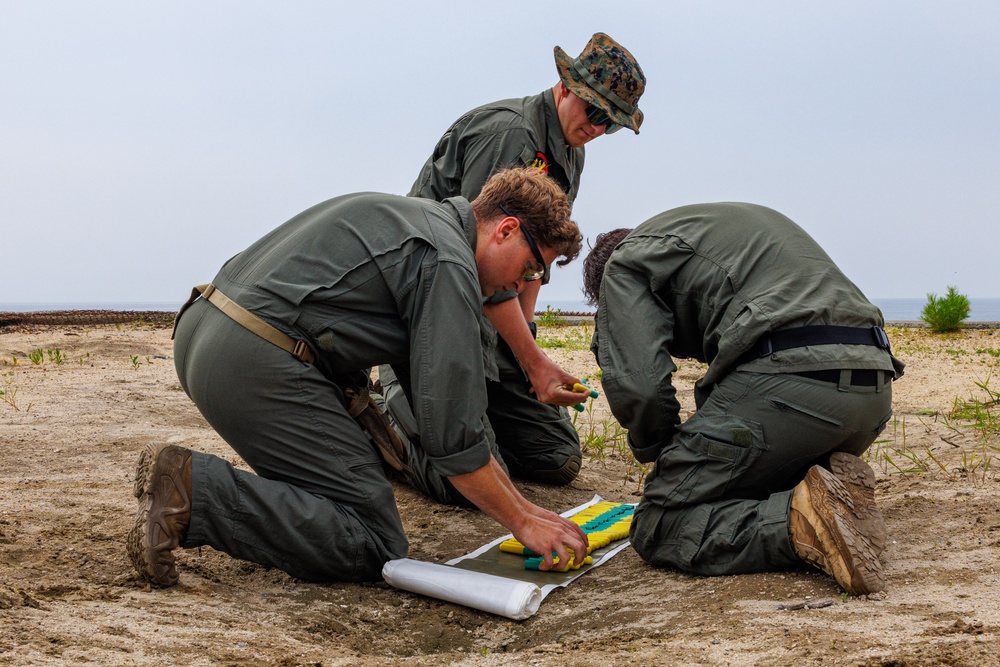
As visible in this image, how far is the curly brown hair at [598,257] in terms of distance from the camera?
130 inches

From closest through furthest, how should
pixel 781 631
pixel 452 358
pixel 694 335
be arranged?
1. pixel 781 631
2. pixel 452 358
3. pixel 694 335

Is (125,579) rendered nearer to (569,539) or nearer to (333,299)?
(333,299)

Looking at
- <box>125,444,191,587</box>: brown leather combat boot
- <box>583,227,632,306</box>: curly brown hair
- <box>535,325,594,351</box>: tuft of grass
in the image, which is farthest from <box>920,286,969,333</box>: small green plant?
<box>125,444,191,587</box>: brown leather combat boot

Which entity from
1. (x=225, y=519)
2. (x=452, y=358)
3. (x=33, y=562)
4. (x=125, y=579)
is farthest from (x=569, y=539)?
(x=33, y=562)

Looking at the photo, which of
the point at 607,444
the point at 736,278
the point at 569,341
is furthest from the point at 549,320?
the point at 736,278

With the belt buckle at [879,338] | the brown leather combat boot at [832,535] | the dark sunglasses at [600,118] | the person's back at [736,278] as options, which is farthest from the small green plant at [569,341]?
the brown leather combat boot at [832,535]

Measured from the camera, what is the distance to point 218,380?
2.53m

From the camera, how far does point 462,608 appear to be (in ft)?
8.31

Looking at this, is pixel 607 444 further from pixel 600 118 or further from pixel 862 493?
pixel 862 493

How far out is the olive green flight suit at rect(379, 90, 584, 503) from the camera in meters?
3.61

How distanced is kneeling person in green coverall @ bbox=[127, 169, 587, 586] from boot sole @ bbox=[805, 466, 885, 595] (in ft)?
2.53

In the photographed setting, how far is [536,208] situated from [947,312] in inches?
356

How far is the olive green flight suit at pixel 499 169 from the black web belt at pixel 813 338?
1089 mm

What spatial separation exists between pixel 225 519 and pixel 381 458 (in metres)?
0.61
